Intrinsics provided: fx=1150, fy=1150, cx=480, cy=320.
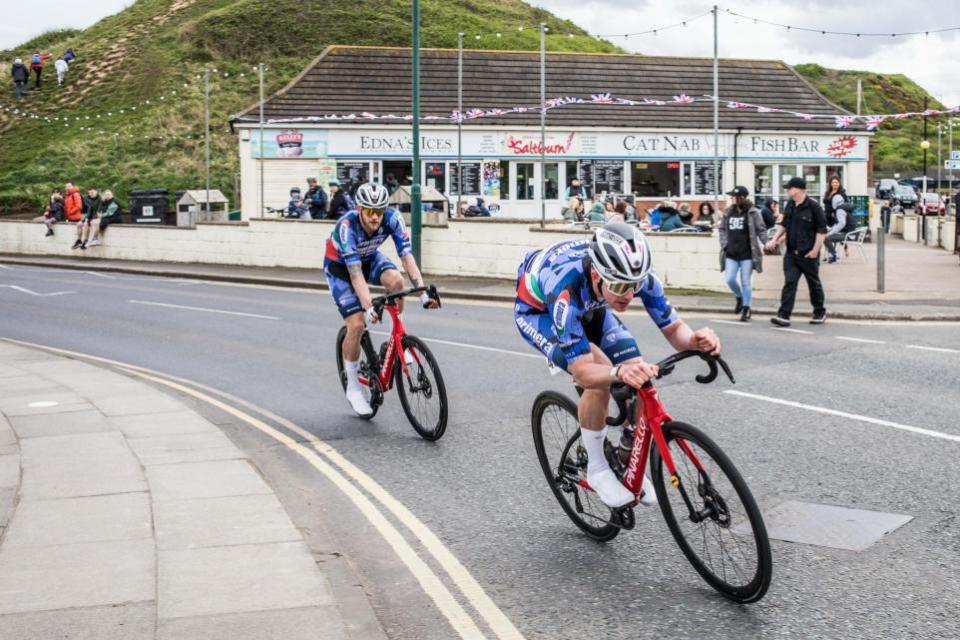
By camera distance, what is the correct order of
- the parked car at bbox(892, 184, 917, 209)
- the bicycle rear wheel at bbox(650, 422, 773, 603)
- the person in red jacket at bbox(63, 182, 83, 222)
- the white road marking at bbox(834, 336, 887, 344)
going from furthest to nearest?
the parked car at bbox(892, 184, 917, 209)
the person in red jacket at bbox(63, 182, 83, 222)
the white road marking at bbox(834, 336, 887, 344)
the bicycle rear wheel at bbox(650, 422, 773, 603)

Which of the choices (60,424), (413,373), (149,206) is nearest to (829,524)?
(413,373)

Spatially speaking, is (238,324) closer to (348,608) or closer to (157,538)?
(157,538)

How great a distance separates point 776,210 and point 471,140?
1123cm

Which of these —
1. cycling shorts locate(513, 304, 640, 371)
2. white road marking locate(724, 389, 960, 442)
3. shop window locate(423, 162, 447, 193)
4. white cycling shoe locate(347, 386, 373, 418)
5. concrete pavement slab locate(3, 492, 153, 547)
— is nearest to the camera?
cycling shorts locate(513, 304, 640, 371)

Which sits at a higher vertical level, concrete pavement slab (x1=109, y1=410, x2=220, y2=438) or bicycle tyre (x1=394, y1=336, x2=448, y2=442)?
bicycle tyre (x1=394, y1=336, x2=448, y2=442)

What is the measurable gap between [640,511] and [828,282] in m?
16.8

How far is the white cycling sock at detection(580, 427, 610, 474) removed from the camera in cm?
609

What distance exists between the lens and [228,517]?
272 inches

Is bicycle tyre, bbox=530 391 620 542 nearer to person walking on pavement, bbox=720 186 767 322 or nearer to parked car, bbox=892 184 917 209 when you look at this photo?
person walking on pavement, bbox=720 186 767 322

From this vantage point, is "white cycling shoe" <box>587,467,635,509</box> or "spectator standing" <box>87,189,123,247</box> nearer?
"white cycling shoe" <box>587,467,635,509</box>

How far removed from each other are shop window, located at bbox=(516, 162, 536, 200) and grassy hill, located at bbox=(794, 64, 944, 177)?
5577cm

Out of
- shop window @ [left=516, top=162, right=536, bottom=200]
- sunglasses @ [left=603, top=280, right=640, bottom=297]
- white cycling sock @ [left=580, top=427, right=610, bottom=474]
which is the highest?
shop window @ [left=516, top=162, right=536, bottom=200]

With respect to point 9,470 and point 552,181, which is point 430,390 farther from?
point 552,181

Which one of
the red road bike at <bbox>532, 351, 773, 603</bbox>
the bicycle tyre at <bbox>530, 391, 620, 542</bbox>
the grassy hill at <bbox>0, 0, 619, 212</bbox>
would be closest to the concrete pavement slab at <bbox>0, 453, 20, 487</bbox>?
the bicycle tyre at <bbox>530, 391, 620, 542</bbox>
